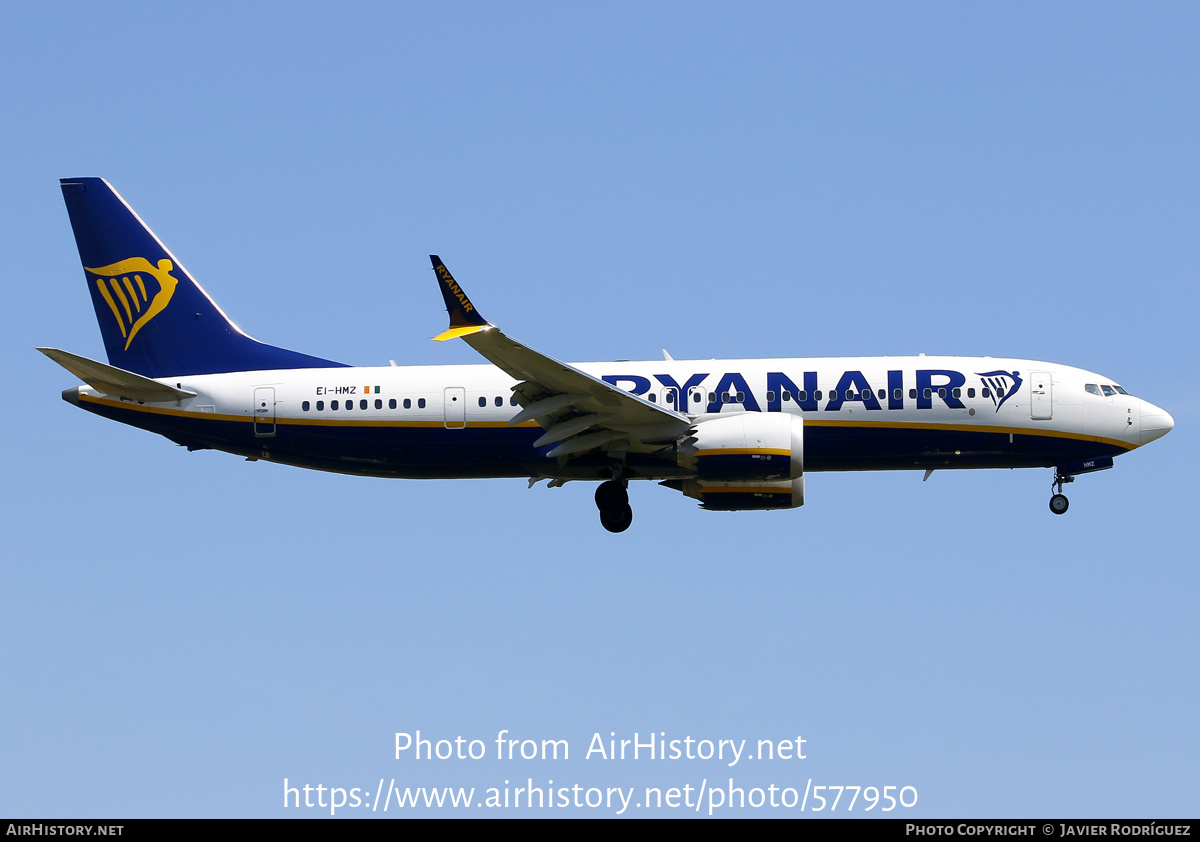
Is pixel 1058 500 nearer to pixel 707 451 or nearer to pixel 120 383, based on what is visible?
pixel 707 451

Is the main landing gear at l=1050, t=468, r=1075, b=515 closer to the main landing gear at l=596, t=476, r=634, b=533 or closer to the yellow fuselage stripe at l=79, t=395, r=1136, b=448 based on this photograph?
the yellow fuselage stripe at l=79, t=395, r=1136, b=448

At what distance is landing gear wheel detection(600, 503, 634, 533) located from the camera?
119ft

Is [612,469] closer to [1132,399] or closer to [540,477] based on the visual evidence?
[540,477]

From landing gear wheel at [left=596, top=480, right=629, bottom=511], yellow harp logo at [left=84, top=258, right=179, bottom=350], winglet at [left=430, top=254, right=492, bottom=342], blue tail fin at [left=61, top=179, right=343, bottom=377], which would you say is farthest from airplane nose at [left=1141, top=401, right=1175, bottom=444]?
yellow harp logo at [left=84, top=258, right=179, bottom=350]

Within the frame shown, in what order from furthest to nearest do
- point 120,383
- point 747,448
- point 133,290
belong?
point 133,290
point 120,383
point 747,448

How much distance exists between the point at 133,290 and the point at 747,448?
1827cm

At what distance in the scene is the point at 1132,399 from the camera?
1432 inches

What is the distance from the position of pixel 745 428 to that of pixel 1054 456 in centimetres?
866

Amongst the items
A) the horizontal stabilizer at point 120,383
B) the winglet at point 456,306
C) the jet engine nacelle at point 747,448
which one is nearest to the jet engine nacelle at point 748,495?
the jet engine nacelle at point 747,448

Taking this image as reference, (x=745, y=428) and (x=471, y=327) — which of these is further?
(x=745, y=428)

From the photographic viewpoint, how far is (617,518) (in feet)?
119

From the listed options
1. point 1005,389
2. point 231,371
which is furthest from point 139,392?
point 1005,389

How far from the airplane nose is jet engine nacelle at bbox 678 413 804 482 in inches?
377

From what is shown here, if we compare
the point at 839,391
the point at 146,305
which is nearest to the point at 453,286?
the point at 839,391
